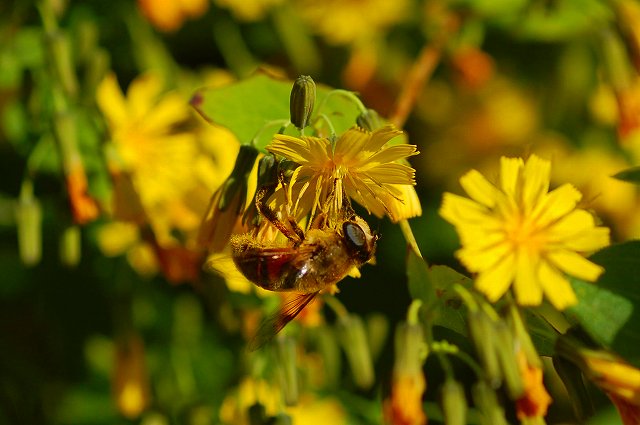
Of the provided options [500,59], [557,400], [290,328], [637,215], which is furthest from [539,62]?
[290,328]

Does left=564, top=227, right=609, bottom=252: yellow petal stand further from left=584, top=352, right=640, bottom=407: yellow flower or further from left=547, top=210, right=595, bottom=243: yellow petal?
left=584, top=352, right=640, bottom=407: yellow flower

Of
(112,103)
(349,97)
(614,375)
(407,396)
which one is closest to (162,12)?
(112,103)

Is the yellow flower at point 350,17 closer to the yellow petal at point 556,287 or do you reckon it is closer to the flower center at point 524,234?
Answer: the flower center at point 524,234

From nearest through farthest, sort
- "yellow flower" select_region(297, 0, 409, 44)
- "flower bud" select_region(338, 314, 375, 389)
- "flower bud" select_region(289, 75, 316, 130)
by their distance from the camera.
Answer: "flower bud" select_region(289, 75, 316, 130), "flower bud" select_region(338, 314, 375, 389), "yellow flower" select_region(297, 0, 409, 44)

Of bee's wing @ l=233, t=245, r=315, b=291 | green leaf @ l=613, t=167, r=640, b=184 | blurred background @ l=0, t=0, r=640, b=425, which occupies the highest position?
green leaf @ l=613, t=167, r=640, b=184

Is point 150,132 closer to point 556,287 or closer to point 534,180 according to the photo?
point 534,180

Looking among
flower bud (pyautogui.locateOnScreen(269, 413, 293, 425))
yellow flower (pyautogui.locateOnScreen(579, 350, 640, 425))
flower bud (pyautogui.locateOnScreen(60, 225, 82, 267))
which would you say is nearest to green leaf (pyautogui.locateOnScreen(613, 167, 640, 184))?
yellow flower (pyautogui.locateOnScreen(579, 350, 640, 425))
